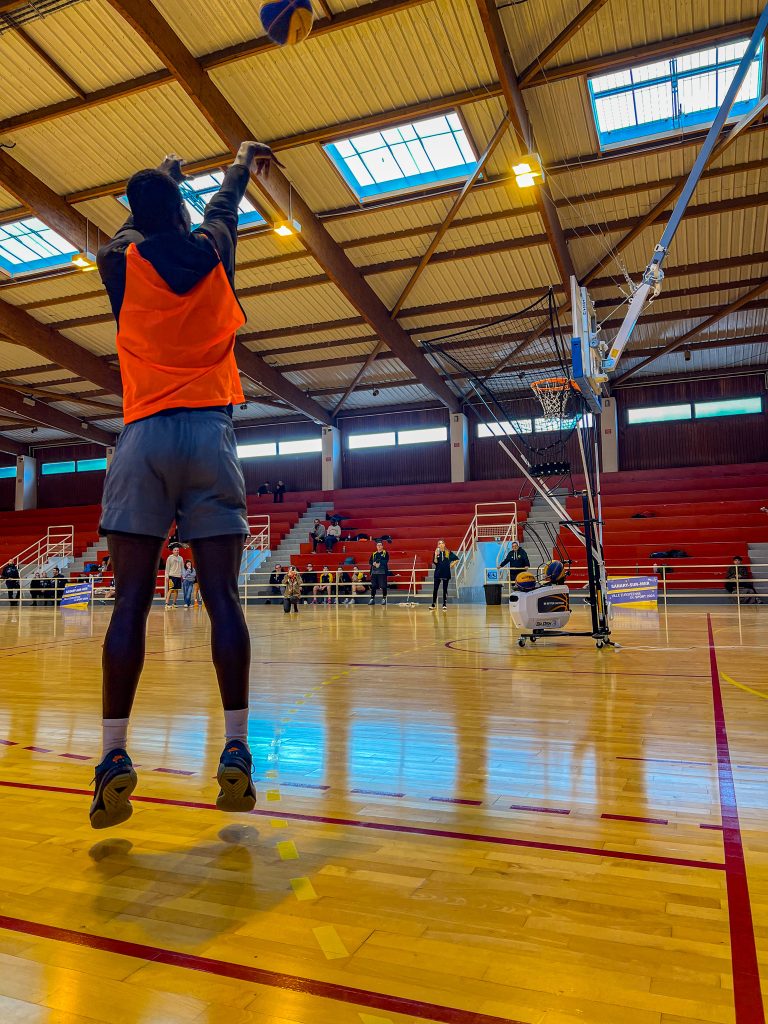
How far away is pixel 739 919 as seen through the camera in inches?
57.3

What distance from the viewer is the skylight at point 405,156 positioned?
1237cm

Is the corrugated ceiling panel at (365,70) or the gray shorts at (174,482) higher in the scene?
the corrugated ceiling panel at (365,70)

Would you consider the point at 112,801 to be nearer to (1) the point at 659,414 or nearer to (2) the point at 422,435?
(1) the point at 659,414

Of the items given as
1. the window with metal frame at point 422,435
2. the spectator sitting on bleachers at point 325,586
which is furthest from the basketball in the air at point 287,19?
the window with metal frame at point 422,435

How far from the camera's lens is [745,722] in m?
3.47

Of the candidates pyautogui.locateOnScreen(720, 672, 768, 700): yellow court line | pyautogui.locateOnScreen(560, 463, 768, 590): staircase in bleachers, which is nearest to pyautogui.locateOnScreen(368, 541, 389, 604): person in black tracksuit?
pyautogui.locateOnScreen(560, 463, 768, 590): staircase in bleachers

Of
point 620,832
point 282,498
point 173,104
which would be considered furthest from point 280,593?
point 620,832

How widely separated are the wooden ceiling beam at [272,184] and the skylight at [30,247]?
16.4 feet

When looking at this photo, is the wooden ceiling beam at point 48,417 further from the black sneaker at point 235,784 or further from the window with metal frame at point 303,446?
the black sneaker at point 235,784

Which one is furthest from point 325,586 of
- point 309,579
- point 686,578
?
point 686,578

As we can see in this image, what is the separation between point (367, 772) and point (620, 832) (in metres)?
0.99

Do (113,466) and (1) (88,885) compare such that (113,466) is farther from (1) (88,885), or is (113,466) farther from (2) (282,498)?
(2) (282,498)

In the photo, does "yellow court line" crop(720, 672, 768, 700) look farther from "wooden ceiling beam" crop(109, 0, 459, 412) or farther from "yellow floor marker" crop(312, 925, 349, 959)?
"wooden ceiling beam" crop(109, 0, 459, 412)

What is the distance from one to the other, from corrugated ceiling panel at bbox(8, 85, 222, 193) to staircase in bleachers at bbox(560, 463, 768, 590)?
11565 mm
